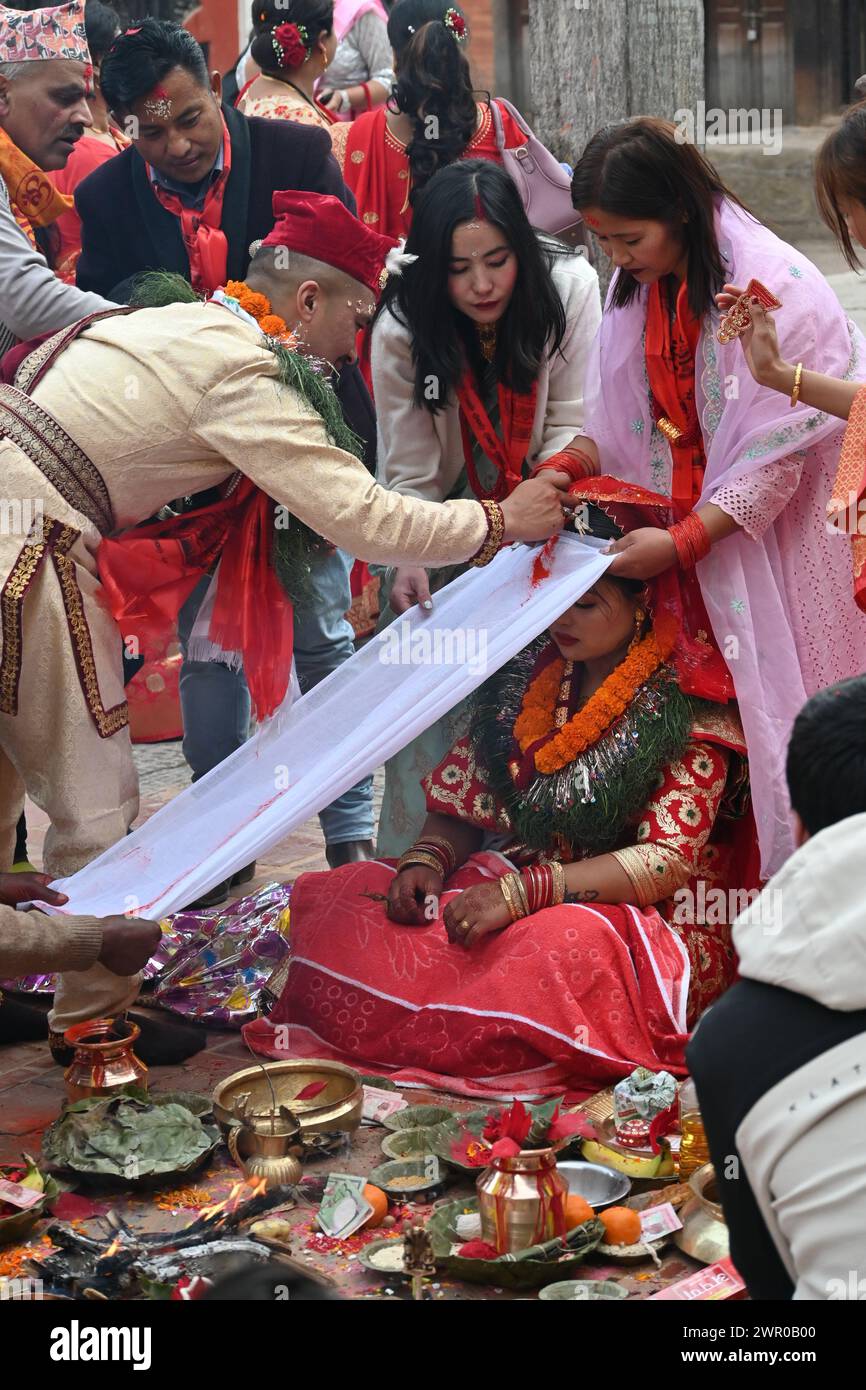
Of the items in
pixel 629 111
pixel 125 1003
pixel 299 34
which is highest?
pixel 299 34

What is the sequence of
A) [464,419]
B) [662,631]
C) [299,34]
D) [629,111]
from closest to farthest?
[662,631] < [464,419] < [629,111] < [299,34]

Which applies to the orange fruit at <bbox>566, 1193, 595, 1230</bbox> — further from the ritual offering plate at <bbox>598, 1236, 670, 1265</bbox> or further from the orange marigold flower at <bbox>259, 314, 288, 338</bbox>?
the orange marigold flower at <bbox>259, 314, 288, 338</bbox>

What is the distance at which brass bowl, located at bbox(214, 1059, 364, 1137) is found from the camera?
3585 millimetres

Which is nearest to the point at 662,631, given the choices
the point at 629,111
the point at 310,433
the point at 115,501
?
the point at 310,433

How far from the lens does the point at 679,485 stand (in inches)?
167

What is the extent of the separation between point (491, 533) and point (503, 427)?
2.46ft

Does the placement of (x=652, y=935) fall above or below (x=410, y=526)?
below

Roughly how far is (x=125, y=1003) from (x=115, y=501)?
1145 millimetres

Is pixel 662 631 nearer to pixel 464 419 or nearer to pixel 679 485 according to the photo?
pixel 679 485

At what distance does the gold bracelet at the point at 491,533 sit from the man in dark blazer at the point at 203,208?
65 centimetres

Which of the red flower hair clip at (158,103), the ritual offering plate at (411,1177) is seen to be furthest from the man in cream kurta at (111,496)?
the red flower hair clip at (158,103)

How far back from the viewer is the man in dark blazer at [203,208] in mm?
4543

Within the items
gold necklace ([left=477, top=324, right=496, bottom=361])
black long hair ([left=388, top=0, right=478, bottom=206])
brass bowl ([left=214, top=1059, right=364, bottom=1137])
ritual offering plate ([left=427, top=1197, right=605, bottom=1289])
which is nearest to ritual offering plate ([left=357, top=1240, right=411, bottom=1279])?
ritual offering plate ([left=427, top=1197, right=605, bottom=1289])

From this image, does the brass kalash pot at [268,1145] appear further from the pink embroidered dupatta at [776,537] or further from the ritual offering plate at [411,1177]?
the pink embroidered dupatta at [776,537]
